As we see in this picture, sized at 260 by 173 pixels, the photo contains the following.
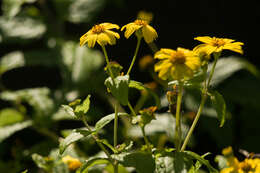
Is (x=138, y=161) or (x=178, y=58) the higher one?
(x=178, y=58)

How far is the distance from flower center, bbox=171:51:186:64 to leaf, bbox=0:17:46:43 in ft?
4.57

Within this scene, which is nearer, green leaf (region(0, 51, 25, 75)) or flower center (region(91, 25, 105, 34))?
flower center (region(91, 25, 105, 34))

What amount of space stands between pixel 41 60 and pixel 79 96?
0.28 m

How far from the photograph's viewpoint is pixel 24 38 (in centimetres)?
211

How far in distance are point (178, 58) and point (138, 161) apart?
235 mm

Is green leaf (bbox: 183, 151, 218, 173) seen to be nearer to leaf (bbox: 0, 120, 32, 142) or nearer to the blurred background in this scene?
the blurred background

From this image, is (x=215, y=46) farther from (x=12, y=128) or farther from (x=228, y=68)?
(x=12, y=128)

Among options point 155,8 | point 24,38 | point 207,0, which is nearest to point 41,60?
point 24,38

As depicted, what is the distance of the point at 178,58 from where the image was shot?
2.78 ft

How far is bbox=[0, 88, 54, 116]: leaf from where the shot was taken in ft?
6.02

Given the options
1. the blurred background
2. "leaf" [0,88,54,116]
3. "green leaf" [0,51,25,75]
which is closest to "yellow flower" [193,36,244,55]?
the blurred background

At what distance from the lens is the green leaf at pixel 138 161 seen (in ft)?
2.85

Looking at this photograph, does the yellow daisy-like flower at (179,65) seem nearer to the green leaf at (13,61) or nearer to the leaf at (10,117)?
the leaf at (10,117)

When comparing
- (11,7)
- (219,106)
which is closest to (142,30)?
(219,106)
